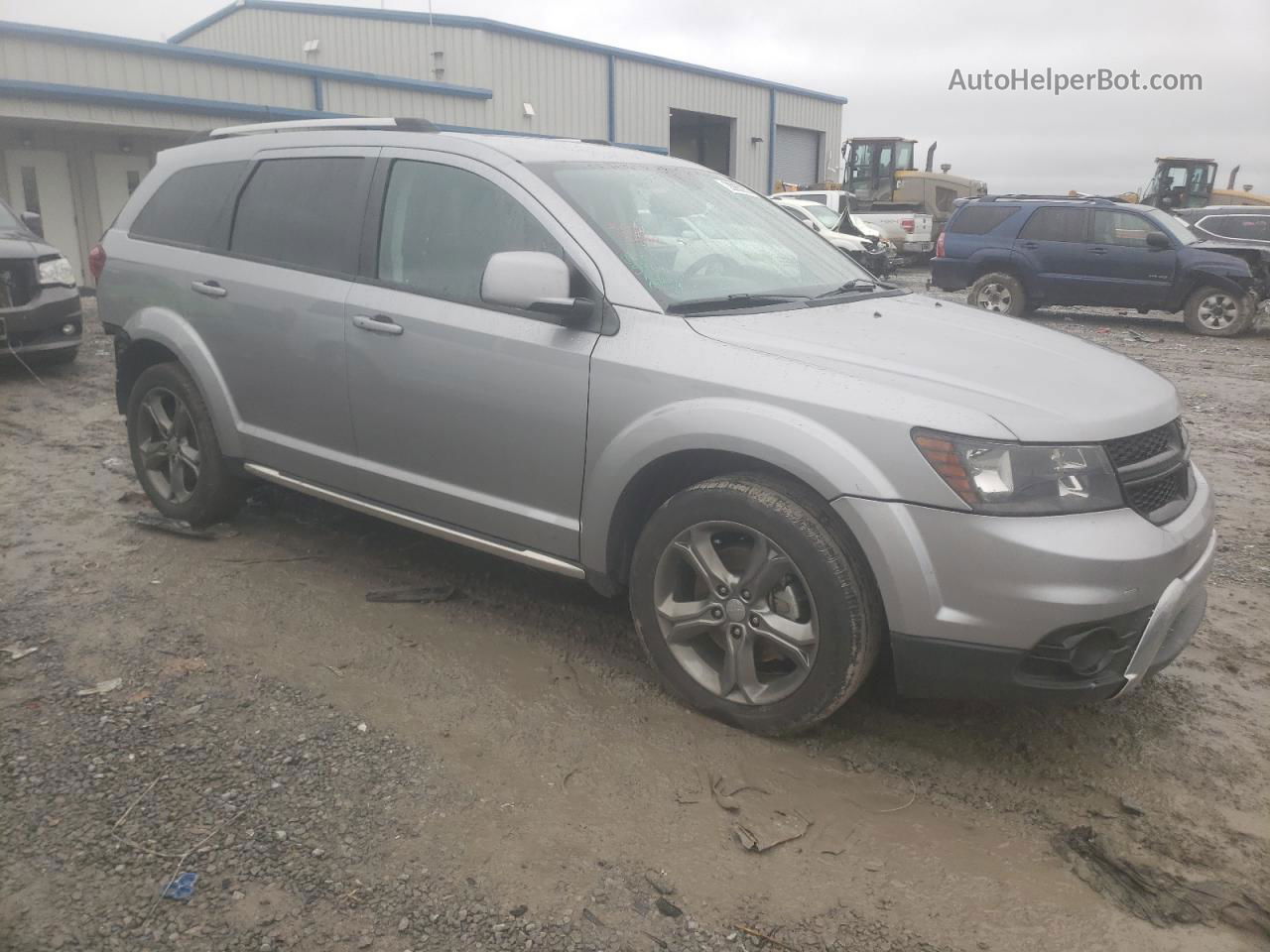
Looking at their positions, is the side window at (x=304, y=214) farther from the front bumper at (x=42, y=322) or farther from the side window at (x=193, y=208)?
the front bumper at (x=42, y=322)

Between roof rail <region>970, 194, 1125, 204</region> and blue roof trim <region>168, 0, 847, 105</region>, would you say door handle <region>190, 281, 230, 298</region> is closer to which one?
roof rail <region>970, 194, 1125, 204</region>

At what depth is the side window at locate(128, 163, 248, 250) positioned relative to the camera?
467 centimetres

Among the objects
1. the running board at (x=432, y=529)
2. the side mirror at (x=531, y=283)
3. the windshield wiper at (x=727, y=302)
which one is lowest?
the running board at (x=432, y=529)

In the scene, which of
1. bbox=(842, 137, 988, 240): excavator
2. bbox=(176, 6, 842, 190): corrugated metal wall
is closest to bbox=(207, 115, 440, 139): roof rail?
bbox=(176, 6, 842, 190): corrugated metal wall

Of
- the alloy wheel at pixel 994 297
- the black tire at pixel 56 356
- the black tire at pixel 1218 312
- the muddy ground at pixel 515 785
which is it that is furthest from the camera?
the alloy wheel at pixel 994 297

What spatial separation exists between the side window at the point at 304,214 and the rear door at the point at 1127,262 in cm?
1257

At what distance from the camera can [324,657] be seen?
377 centimetres

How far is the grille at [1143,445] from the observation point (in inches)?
113

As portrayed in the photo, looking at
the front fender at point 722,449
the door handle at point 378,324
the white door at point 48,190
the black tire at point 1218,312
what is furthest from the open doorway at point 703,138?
the front fender at point 722,449

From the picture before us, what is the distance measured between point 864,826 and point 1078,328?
1334 cm

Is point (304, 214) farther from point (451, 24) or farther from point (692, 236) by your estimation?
point (451, 24)

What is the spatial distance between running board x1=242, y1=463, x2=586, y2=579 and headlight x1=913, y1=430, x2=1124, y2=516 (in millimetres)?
1331

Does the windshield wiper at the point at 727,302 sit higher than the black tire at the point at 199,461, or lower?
higher

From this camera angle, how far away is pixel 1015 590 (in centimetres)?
271
